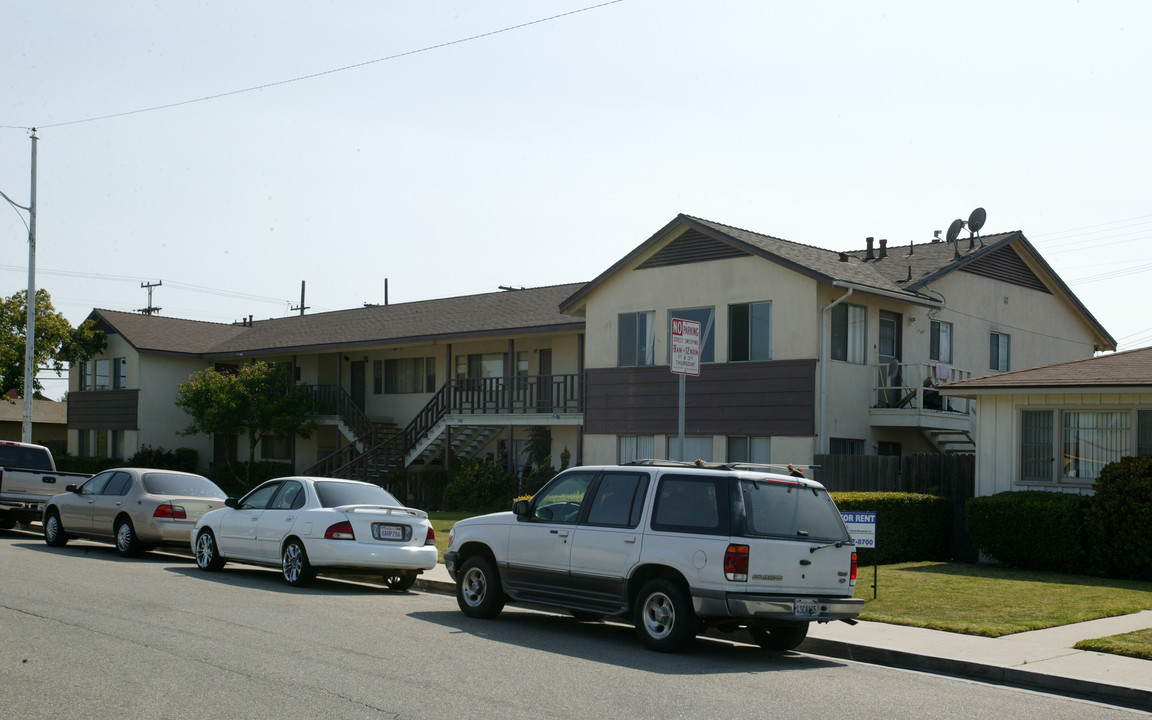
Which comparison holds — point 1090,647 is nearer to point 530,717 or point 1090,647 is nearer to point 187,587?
point 530,717

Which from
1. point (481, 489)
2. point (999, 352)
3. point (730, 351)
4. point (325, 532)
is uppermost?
point (999, 352)

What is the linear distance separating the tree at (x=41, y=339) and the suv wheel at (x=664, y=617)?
36034mm

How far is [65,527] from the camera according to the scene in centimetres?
1967

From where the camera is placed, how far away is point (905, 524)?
18656 millimetres

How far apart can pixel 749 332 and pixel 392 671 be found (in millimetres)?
16775

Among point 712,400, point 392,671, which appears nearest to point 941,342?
point 712,400

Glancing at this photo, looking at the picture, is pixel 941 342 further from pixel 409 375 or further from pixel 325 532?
pixel 409 375

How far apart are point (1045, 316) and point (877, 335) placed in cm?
789

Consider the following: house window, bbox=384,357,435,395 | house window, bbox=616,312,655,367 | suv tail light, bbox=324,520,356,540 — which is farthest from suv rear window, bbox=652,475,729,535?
house window, bbox=384,357,435,395

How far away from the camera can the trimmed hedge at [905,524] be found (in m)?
17.9

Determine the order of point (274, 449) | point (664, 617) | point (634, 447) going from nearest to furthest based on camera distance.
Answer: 1. point (664, 617)
2. point (634, 447)
3. point (274, 449)

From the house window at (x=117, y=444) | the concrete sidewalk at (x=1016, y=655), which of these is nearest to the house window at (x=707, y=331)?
the concrete sidewalk at (x=1016, y=655)

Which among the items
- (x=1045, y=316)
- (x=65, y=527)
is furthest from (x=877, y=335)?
(x=65, y=527)

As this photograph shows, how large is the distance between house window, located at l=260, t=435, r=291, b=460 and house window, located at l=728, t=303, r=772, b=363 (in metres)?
21.3
